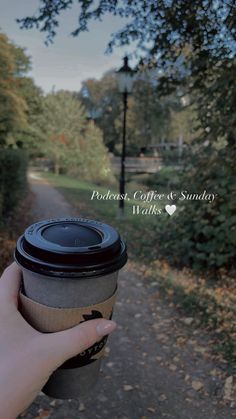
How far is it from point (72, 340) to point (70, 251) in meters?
0.31

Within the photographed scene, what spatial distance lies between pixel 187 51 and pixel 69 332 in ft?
12.0

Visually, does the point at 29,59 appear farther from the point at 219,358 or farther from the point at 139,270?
the point at 219,358

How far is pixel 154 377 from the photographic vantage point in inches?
122

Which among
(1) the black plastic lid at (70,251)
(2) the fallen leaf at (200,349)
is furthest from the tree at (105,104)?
(1) the black plastic lid at (70,251)

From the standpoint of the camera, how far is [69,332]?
1270 millimetres

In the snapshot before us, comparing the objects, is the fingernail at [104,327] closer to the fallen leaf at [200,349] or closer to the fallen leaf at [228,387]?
the fallen leaf at [228,387]

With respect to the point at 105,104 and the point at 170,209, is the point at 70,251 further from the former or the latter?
the point at 105,104

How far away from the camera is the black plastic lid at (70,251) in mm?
1244

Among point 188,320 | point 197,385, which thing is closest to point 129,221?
point 188,320

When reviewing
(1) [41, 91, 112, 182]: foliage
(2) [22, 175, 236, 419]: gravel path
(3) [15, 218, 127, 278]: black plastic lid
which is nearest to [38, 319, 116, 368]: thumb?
(3) [15, 218, 127, 278]: black plastic lid

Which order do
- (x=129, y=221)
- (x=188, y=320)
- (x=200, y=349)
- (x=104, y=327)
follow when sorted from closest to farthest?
(x=104, y=327), (x=200, y=349), (x=188, y=320), (x=129, y=221)

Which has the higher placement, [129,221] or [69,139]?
[69,139]

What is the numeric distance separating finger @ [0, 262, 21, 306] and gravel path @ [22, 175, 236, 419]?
1670 mm

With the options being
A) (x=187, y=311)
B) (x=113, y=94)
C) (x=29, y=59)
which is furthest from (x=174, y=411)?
(x=113, y=94)
